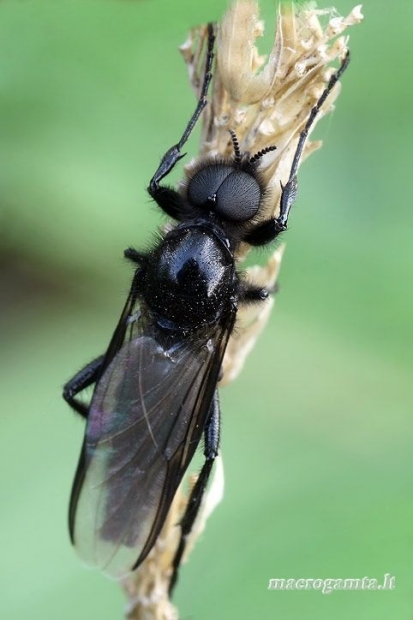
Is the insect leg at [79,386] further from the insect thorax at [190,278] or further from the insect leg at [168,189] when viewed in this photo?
the insect leg at [168,189]

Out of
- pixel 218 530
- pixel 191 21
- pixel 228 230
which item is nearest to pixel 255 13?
pixel 191 21

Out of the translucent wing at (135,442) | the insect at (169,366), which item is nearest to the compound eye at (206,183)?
the insect at (169,366)

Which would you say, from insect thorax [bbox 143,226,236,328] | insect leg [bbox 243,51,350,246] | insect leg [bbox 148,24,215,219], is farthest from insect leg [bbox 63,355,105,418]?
insect leg [bbox 243,51,350,246]

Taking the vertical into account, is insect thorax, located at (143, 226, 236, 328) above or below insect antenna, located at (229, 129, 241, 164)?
below

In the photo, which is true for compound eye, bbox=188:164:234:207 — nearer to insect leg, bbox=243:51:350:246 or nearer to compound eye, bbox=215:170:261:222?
compound eye, bbox=215:170:261:222

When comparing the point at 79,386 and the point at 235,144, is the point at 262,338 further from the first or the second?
the point at 235,144

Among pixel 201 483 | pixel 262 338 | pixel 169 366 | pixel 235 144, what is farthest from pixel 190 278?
pixel 262 338
